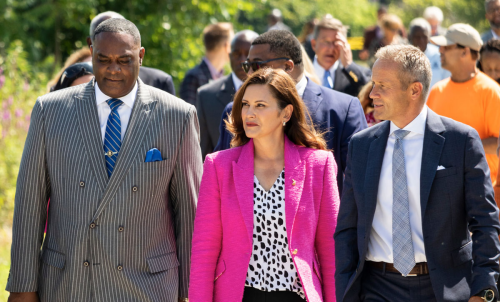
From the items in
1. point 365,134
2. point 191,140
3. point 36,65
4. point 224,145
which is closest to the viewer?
point 365,134

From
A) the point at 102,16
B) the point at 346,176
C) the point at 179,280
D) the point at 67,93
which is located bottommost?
the point at 179,280

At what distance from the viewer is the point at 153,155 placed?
4.28m

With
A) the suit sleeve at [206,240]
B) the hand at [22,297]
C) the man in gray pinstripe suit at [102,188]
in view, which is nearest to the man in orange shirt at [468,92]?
the suit sleeve at [206,240]

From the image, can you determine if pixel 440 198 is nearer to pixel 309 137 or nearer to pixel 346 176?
pixel 346 176

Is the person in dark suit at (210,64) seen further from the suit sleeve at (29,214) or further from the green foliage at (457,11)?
the green foliage at (457,11)

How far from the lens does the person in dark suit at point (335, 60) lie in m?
8.04

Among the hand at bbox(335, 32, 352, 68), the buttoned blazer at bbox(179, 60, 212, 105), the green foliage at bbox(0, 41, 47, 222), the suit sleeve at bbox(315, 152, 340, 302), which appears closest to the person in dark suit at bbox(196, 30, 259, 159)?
the hand at bbox(335, 32, 352, 68)

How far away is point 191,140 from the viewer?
4457mm

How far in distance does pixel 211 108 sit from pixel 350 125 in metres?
2.20

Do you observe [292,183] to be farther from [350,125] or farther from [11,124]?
[11,124]

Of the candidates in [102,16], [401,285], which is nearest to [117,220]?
[401,285]

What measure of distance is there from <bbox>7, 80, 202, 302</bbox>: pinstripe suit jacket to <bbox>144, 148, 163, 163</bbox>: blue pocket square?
1.1 inches

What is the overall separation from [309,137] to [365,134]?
0.47 meters

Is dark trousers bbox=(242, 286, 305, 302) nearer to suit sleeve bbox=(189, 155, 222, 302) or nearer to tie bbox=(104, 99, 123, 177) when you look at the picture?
suit sleeve bbox=(189, 155, 222, 302)
